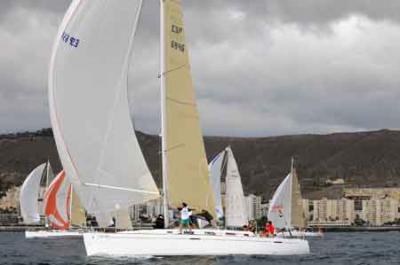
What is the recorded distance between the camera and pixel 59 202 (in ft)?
273

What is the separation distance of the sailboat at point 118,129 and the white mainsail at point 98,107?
37 mm

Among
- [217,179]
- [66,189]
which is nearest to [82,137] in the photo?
[217,179]

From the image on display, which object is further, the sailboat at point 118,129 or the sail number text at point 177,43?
the sail number text at point 177,43

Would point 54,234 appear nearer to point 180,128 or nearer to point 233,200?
point 233,200

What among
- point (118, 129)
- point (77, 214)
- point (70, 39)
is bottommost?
point (77, 214)

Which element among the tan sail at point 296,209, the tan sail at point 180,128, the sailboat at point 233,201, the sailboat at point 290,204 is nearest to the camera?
the tan sail at point 180,128

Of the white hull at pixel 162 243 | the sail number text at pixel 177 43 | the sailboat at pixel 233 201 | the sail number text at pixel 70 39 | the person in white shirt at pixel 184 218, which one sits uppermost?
the sail number text at pixel 177 43

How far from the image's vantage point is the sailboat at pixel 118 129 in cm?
3625

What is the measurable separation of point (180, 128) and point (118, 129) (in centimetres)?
306

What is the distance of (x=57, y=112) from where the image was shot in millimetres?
36000

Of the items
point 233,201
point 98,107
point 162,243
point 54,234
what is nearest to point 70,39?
point 98,107

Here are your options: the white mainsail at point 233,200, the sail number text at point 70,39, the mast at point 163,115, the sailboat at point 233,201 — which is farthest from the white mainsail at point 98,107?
the white mainsail at point 233,200

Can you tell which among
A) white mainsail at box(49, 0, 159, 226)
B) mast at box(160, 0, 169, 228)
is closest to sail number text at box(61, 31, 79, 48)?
white mainsail at box(49, 0, 159, 226)

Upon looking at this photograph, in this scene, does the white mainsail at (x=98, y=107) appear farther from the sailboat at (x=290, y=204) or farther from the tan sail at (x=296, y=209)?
the tan sail at (x=296, y=209)
